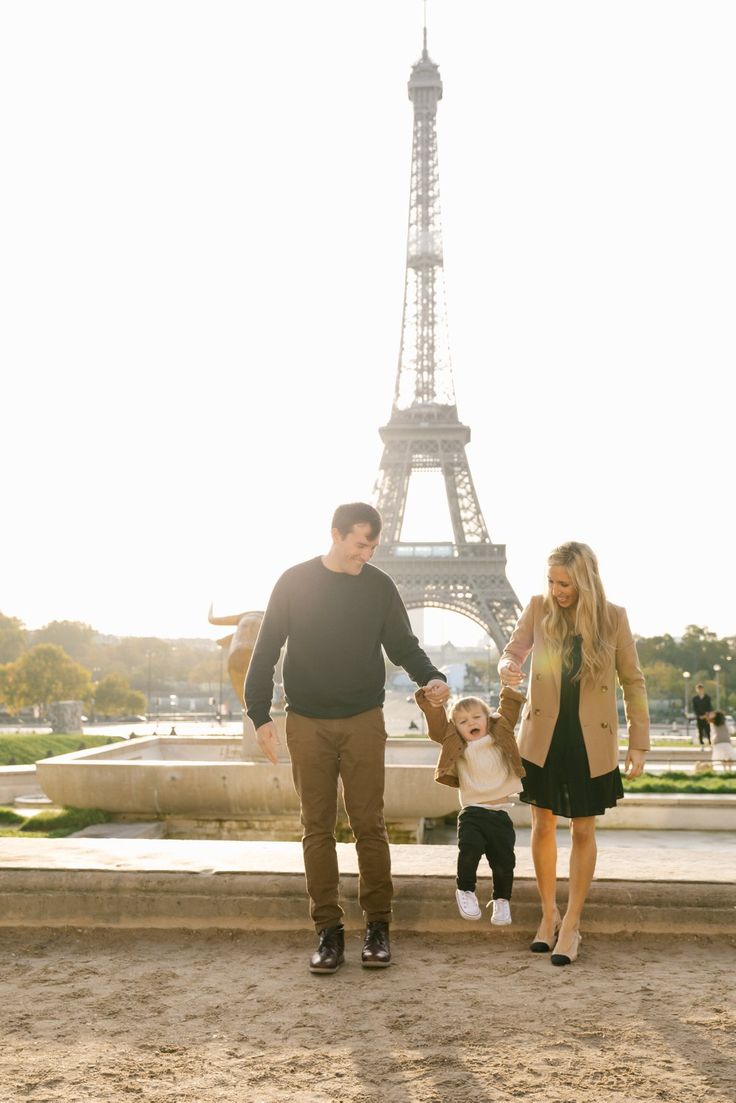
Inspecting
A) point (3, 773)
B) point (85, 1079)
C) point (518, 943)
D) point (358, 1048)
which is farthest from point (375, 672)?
point (3, 773)

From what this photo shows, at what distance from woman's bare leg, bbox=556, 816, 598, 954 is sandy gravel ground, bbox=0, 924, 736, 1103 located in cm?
19

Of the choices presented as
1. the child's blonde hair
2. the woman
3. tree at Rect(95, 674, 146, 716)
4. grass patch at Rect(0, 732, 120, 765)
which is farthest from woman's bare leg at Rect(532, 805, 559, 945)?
tree at Rect(95, 674, 146, 716)

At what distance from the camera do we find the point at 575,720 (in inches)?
181

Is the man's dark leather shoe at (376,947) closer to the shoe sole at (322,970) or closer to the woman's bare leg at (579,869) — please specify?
the shoe sole at (322,970)

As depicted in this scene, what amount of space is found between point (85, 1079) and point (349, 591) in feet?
7.50

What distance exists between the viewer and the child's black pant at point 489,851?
4.60m

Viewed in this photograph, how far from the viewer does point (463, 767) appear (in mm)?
4887

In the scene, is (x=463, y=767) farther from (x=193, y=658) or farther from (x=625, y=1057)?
(x=193, y=658)

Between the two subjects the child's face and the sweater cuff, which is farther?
the child's face

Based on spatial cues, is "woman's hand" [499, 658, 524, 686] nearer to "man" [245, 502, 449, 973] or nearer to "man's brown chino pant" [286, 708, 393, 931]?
"man" [245, 502, 449, 973]

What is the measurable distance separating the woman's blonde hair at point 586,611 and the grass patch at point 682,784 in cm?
795

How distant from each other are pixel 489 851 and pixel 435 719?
25.5 inches

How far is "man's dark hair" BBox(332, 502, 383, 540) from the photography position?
4570 mm

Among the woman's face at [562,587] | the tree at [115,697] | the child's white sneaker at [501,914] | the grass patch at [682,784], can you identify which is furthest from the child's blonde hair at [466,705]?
the tree at [115,697]
